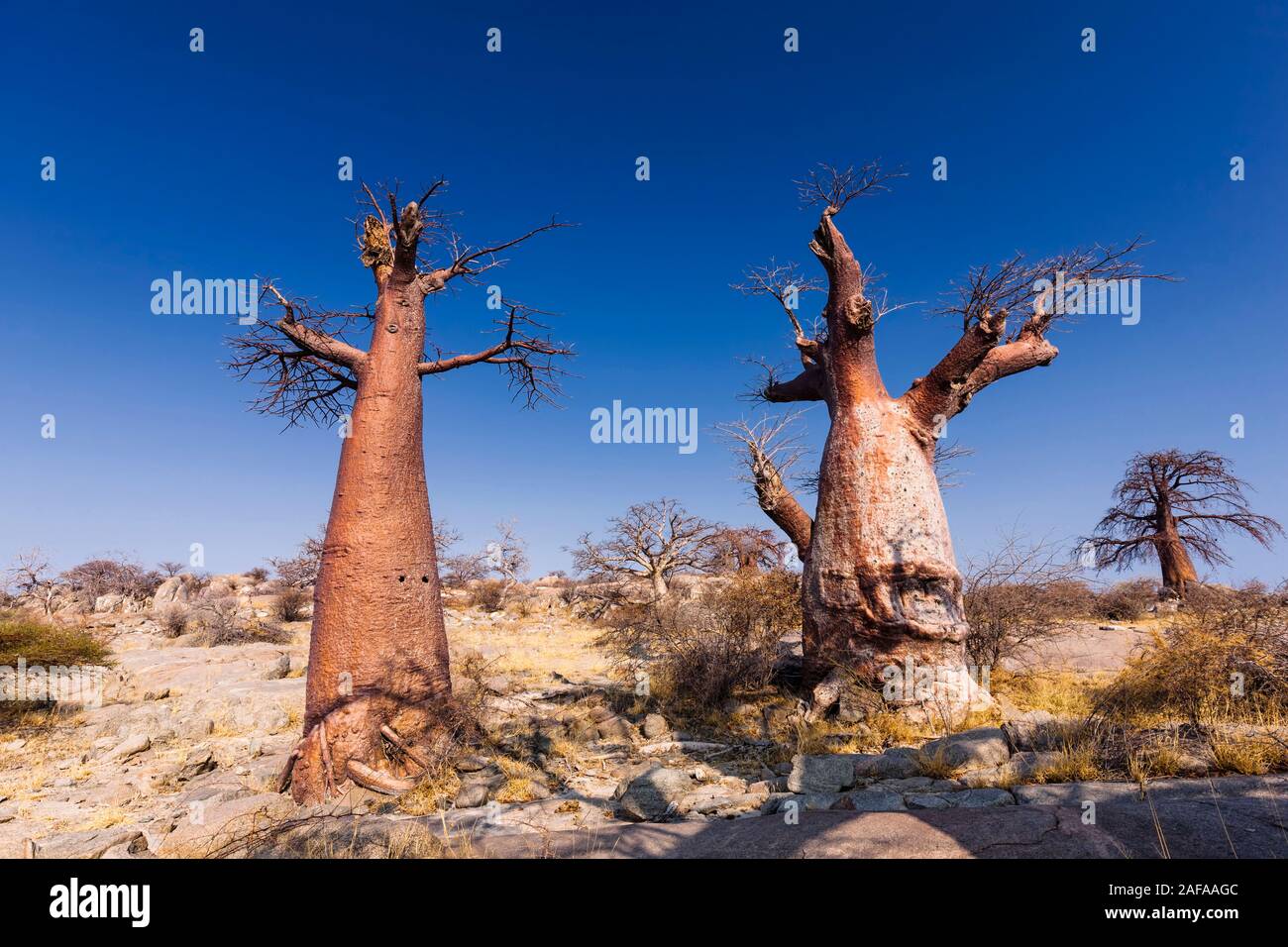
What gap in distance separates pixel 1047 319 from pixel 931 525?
3202 mm

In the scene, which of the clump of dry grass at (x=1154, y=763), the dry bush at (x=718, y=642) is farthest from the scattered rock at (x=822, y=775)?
the dry bush at (x=718, y=642)

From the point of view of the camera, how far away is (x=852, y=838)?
2744 mm

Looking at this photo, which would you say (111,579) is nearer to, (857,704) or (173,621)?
(173,621)

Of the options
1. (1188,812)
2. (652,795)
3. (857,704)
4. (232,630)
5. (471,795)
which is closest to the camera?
(1188,812)

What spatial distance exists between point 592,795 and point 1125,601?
642 inches

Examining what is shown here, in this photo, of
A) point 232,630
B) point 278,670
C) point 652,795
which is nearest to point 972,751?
point 652,795

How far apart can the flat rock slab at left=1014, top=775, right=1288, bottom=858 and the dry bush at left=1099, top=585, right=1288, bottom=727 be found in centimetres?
136

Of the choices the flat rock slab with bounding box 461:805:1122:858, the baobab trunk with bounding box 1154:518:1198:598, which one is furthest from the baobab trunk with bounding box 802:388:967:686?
the baobab trunk with bounding box 1154:518:1198:598

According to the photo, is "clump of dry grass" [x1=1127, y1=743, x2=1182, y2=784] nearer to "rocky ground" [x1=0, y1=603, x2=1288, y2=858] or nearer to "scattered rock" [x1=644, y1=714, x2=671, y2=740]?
"rocky ground" [x1=0, y1=603, x2=1288, y2=858]

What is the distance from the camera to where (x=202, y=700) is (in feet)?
25.2

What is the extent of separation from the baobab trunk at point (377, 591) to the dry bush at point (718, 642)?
3240 mm
